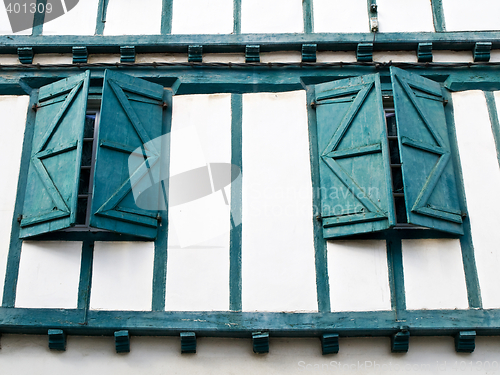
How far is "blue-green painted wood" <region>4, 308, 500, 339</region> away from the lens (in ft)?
20.5

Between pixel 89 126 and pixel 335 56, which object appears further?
pixel 335 56

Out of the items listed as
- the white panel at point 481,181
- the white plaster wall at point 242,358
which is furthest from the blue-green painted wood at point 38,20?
the white panel at point 481,181

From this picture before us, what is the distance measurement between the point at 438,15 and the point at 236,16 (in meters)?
2.47

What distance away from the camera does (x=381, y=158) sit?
21.7 ft

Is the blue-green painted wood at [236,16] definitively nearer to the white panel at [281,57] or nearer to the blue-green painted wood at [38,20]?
A: the white panel at [281,57]

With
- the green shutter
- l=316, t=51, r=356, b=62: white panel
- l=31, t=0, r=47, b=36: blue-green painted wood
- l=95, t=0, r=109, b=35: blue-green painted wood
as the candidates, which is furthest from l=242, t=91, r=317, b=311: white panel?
l=31, t=0, r=47, b=36: blue-green painted wood

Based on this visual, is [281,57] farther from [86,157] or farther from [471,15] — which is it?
[86,157]

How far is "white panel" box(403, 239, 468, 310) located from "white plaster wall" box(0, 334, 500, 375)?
39cm

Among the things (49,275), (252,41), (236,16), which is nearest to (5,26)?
(236,16)

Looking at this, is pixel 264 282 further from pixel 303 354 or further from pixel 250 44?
pixel 250 44

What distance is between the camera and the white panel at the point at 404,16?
24.9 ft

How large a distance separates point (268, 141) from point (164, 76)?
1508mm

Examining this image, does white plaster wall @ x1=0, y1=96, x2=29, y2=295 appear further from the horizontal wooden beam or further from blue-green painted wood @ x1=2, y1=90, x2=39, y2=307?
the horizontal wooden beam

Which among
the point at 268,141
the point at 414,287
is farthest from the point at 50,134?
the point at 414,287
